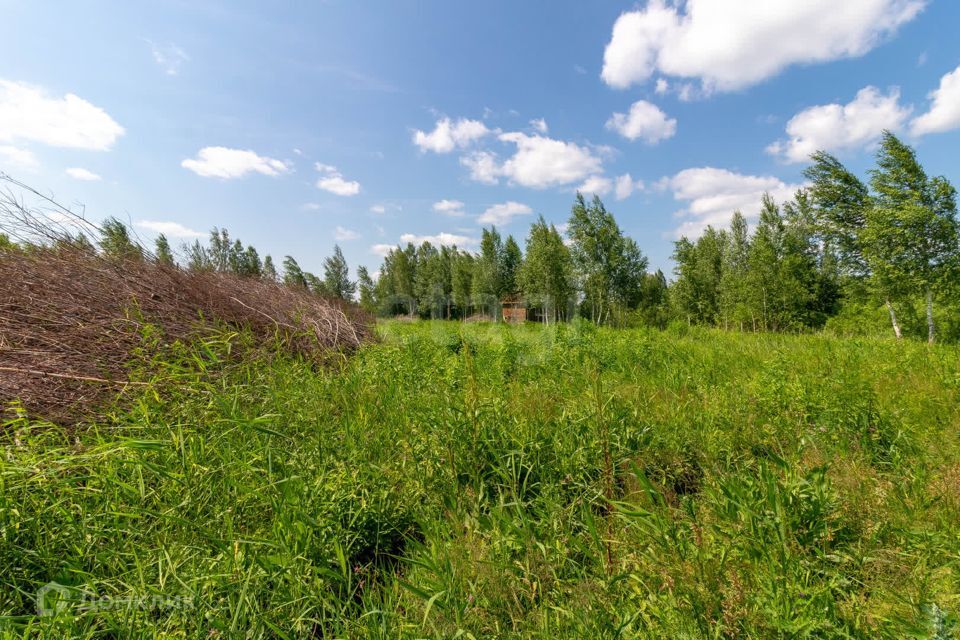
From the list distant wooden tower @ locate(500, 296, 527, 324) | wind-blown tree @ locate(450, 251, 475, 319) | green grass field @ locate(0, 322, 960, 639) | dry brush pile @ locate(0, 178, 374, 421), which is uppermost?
wind-blown tree @ locate(450, 251, 475, 319)

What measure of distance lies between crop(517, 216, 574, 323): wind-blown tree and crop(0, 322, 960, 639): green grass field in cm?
2421

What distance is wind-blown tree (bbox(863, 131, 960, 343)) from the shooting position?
50.1 feet

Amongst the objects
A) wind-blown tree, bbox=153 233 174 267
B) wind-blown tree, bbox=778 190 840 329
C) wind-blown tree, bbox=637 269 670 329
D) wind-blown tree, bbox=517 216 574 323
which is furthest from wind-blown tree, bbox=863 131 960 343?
wind-blown tree, bbox=153 233 174 267

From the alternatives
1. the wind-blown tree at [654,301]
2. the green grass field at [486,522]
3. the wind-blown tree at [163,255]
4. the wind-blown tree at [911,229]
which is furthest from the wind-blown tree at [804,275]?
the wind-blown tree at [163,255]

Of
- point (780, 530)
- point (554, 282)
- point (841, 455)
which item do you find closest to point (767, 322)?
point (554, 282)

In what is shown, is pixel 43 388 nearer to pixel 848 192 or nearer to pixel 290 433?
pixel 290 433

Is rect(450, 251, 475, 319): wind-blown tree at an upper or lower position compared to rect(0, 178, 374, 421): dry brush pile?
upper

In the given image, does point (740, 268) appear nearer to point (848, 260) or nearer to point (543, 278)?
point (848, 260)

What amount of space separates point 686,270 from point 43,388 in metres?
34.8

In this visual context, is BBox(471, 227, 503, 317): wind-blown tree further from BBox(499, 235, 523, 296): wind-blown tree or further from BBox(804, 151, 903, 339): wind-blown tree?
BBox(804, 151, 903, 339): wind-blown tree

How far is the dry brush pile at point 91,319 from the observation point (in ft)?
10.5

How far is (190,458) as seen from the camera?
7.33 ft

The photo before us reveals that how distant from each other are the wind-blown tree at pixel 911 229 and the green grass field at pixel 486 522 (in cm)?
1996

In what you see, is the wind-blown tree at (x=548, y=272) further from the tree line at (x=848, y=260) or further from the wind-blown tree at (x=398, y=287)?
the wind-blown tree at (x=398, y=287)
